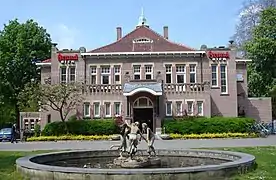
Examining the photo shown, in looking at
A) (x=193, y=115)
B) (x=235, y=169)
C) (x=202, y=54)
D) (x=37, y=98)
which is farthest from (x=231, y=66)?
(x=235, y=169)

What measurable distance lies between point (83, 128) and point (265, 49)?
2372cm

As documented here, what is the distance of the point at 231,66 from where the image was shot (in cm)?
4516

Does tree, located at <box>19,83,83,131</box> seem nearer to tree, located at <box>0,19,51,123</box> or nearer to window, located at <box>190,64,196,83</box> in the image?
window, located at <box>190,64,196,83</box>

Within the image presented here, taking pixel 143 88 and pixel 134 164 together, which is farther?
pixel 143 88

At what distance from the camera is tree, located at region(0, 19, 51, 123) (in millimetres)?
54656

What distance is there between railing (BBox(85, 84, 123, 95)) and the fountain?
24.4 meters

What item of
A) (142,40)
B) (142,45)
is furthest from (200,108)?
(142,40)

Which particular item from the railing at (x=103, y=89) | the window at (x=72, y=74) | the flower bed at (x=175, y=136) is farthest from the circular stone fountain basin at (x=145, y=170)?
→ the window at (x=72, y=74)

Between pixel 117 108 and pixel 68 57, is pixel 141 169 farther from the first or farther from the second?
pixel 68 57

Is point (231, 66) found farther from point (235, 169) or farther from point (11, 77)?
point (235, 169)

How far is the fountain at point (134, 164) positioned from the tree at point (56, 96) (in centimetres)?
2160

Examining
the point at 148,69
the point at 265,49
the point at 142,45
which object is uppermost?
the point at 142,45

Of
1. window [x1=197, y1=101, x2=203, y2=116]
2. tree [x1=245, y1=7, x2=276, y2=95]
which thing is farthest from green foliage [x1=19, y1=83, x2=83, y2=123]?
tree [x1=245, y1=7, x2=276, y2=95]

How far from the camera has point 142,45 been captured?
4662 centimetres
